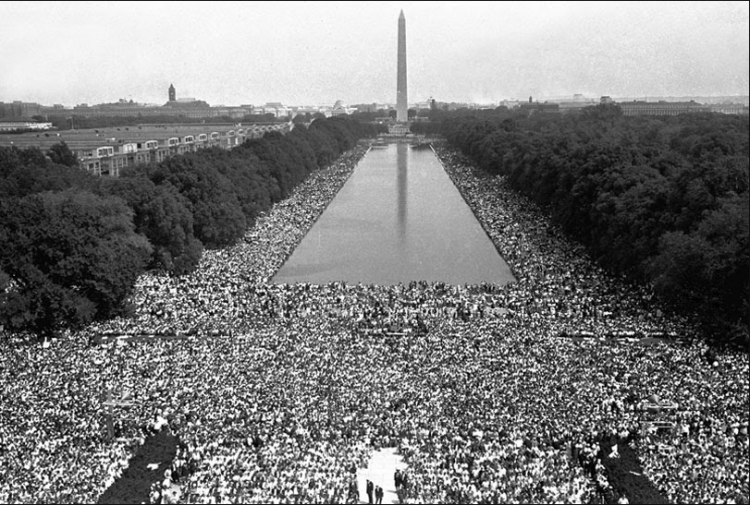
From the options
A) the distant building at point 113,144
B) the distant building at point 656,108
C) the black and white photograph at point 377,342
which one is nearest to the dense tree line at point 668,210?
the black and white photograph at point 377,342

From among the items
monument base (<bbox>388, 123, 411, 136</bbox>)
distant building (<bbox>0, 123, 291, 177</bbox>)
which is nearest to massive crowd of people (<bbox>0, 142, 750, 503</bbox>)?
distant building (<bbox>0, 123, 291, 177</bbox>)

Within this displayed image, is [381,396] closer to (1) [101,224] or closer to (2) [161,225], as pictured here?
(1) [101,224]

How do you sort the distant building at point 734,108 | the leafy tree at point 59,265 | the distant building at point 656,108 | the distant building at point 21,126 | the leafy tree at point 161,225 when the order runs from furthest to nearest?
the distant building at point 656,108, the distant building at point 21,126, the leafy tree at point 161,225, the distant building at point 734,108, the leafy tree at point 59,265

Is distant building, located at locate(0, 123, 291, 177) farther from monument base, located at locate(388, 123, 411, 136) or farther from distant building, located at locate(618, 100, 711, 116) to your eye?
monument base, located at locate(388, 123, 411, 136)

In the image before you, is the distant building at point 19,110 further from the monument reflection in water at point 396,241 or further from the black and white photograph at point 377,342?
the monument reflection in water at point 396,241

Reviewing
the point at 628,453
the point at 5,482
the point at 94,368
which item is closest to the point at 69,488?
the point at 5,482

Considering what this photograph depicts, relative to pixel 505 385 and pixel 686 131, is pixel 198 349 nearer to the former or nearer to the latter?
pixel 505 385
